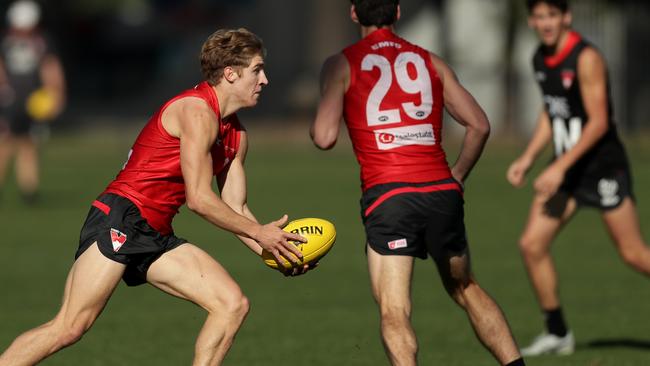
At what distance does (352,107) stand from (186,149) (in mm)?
978

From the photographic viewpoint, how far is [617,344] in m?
10.6

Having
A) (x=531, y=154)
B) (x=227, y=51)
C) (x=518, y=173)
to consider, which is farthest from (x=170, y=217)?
(x=531, y=154)

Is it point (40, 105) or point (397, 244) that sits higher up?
point (397, 244)

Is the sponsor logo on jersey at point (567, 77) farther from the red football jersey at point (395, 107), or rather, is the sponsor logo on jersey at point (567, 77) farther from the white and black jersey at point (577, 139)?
the red football jersey at point (395, 107)

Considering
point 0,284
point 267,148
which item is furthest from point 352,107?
point 267,148

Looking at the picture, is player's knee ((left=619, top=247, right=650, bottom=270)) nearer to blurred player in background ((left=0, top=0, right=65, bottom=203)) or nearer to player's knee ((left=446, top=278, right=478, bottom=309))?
player's knee ((left=446, top=278, right=478, bottom=309))

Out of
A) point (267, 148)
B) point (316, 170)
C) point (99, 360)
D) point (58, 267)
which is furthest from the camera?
point (267, 148)

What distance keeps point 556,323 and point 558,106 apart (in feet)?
5.05

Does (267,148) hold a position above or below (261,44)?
below

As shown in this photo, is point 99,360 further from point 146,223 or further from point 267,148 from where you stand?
point 267,148

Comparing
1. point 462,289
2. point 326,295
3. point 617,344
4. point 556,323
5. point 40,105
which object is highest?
point 462,289

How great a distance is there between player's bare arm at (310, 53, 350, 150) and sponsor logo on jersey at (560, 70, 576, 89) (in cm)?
273

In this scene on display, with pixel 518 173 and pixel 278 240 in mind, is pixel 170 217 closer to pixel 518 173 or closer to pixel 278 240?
pixel 278 240

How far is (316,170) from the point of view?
2734 cm
